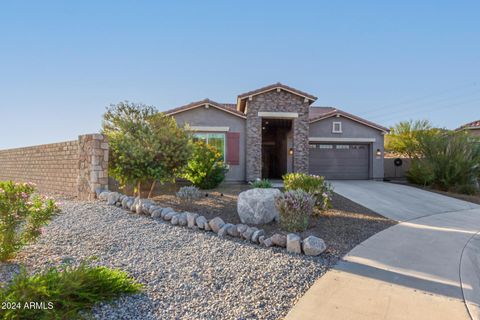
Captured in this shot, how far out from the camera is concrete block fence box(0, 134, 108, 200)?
8.92 metres

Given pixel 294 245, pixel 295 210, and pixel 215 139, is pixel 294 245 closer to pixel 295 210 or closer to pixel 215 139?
pixel 295 210

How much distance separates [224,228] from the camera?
18.4 ft

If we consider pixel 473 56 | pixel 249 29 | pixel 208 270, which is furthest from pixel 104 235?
pixel 473 56

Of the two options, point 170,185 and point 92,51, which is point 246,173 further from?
point 92,51

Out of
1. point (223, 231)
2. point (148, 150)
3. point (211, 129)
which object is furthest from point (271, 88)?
point (223, 231)

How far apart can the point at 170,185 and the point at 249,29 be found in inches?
299

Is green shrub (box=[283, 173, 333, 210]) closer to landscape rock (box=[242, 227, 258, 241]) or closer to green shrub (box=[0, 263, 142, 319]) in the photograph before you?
landscape rock (box=[242, 227, 258, 241])

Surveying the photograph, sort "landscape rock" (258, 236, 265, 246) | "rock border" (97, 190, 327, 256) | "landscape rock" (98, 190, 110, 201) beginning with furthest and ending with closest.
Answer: "landscape rock" (98, 190, 110, 201), "landscape rock" (258, 236, 265, 246), "rock border" (97, 190, 327, 256)

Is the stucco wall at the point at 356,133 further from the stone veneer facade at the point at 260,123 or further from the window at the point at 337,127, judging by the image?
the stone veneer facade at the point at 260,123

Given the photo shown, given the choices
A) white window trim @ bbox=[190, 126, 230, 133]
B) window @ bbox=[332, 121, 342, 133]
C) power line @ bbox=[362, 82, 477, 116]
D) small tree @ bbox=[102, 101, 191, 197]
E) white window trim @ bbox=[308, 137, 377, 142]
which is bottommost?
small tree @ bbox=[102, 101, 191, 197]

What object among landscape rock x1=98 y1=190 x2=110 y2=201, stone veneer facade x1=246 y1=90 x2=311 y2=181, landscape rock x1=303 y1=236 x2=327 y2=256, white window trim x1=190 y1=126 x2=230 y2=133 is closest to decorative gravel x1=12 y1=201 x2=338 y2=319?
landscape rock x1=303 y1=236 x2=327 y2=256

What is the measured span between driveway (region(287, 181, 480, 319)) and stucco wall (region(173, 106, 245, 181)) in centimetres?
848

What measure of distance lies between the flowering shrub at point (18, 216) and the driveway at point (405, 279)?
3699mm

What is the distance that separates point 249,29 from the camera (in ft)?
40.1
